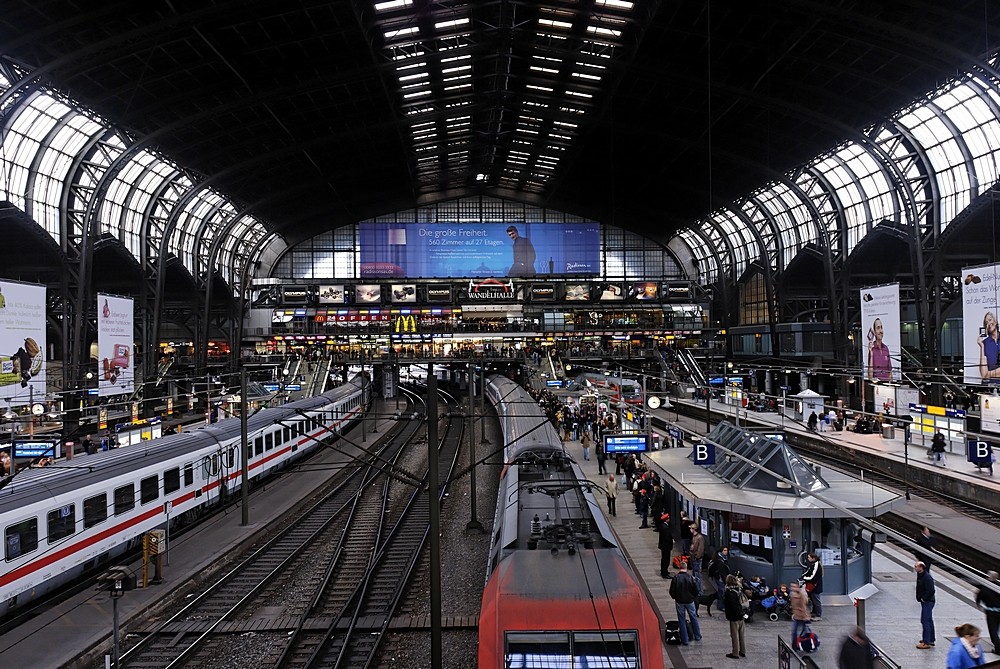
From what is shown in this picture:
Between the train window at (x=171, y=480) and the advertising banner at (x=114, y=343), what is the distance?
13939 millimetres

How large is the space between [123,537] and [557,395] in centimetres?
3225

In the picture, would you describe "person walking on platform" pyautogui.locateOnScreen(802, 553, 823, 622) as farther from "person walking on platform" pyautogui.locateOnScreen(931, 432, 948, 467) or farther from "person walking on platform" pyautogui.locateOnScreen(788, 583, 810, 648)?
"person walking on platform" pyautogui.locateOnScreen(931, 432, 948, 467)

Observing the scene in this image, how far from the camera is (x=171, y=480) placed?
1783 centimetres

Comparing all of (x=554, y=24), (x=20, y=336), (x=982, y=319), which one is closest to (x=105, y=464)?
(x=20, y=336)

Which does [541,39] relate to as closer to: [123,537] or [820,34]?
[820,34]

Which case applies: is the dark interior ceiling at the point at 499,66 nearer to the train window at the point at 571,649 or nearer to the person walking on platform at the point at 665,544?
the person walking on platform at the point at 665,544

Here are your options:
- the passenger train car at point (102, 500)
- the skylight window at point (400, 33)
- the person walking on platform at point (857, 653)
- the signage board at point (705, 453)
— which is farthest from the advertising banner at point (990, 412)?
the skylight window at point (400, 33)

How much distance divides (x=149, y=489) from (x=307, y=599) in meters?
5.57

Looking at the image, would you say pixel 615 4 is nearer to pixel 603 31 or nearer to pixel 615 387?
pixel 603 31

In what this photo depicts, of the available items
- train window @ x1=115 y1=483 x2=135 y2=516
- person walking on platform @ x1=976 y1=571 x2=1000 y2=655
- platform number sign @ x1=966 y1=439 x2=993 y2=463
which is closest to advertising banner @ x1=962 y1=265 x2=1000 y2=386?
platform number sign @ x1=966 y1=439 x2=993 y2=463

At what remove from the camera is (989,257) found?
40.8 meters

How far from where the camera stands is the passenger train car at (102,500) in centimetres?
1236

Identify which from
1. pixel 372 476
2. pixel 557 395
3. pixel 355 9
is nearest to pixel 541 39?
pixel 355 9

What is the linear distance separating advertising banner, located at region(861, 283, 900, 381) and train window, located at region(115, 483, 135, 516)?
2904 centimetres
